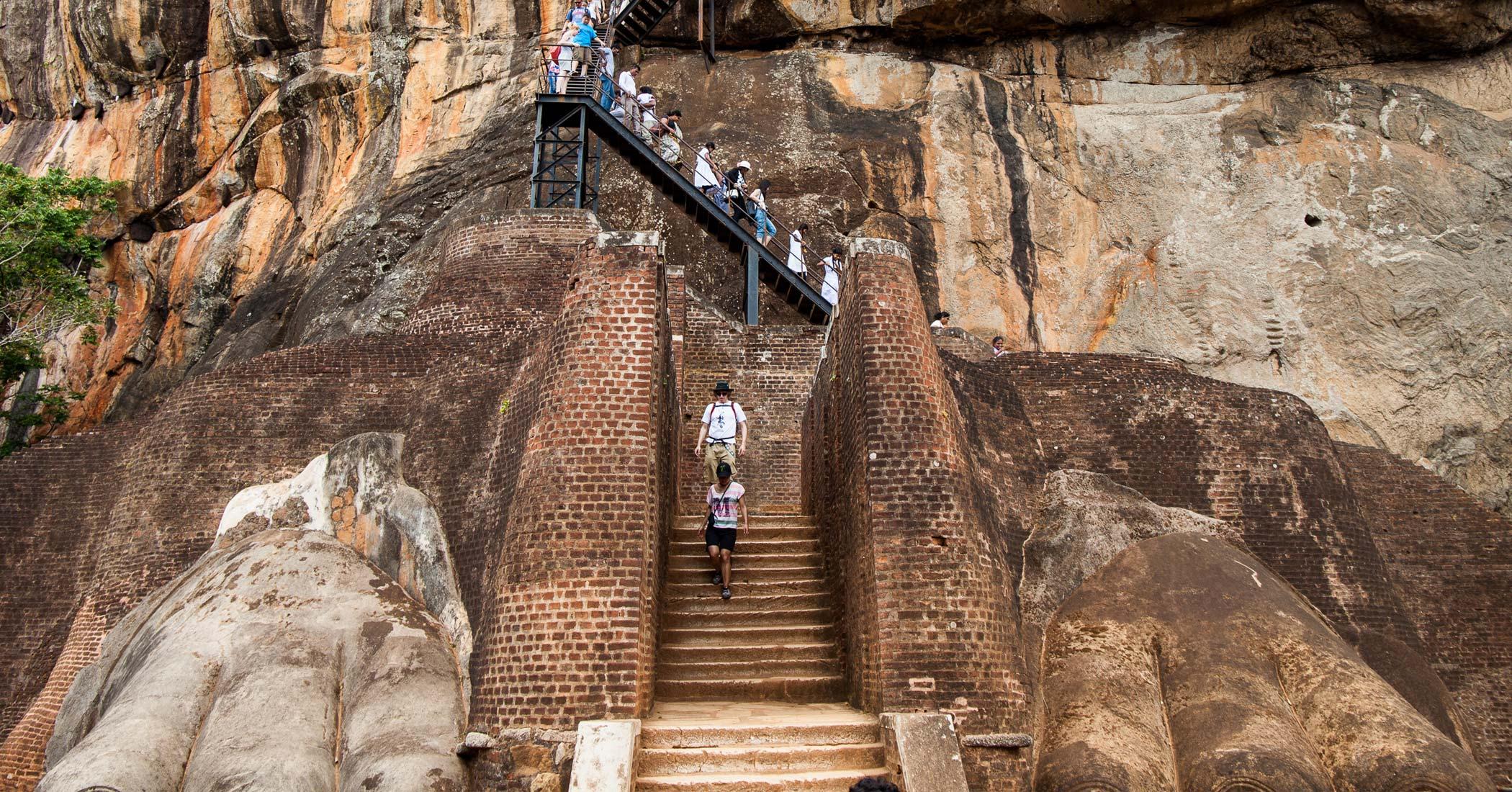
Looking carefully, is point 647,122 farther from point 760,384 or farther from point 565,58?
point 760,384

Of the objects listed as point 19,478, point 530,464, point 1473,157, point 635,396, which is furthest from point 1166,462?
point 1473,157

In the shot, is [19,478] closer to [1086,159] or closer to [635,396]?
[635,396]

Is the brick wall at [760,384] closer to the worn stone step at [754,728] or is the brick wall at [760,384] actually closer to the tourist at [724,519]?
the tourist at [724,519]

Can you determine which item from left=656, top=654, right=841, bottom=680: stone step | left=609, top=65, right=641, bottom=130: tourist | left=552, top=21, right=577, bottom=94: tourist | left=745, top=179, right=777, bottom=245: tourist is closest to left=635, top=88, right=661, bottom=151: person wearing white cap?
left=609, top=65, right=641, bottom=130: tourist

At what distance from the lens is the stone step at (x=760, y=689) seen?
1000 cm

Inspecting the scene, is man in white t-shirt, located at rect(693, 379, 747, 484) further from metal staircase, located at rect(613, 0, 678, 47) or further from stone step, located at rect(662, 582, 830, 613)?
metal staircase, located at rect(613, 0, 678, 47)

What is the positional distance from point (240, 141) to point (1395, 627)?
25.9m

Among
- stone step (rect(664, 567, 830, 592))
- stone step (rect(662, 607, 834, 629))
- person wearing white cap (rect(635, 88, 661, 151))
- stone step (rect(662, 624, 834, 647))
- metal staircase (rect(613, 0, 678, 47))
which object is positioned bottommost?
stone step (rect(662, 624, 834, 647))

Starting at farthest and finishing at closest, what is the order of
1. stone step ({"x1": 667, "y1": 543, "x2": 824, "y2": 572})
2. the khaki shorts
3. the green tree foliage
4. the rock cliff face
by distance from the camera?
the rock cliff face → the green tree foliage → stone step ({"x1": 667, "y1": 543, "x2": 824, "y2": 572}) → the khaki shorts

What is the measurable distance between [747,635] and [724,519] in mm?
1075

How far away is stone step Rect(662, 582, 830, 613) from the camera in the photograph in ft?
36.1

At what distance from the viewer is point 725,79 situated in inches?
1055

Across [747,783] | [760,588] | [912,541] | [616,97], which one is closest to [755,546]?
[760,588]

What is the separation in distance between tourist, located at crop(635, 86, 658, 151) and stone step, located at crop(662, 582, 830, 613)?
10.6 meters
